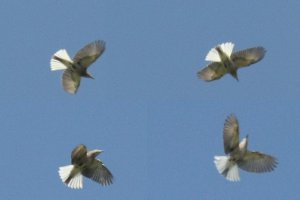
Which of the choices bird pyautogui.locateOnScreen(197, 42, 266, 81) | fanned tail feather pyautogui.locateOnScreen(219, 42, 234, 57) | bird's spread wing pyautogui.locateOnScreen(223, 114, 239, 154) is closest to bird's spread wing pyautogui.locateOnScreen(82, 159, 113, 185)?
bird's spread wing pyautogui.locateOnScreen(223, 114, 239, 154)

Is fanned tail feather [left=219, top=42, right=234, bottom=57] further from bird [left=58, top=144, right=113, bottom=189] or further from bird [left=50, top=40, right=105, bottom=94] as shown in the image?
bird [left=58, top=144, right=113, bottom=189]

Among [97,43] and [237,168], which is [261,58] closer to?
[237,168]

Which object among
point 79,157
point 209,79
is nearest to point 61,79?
point 79,157

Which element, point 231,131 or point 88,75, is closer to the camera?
point 231,131

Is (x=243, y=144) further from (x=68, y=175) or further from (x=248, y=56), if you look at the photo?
(x=68, y=175)

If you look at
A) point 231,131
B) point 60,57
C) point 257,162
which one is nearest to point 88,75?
point 60,57
